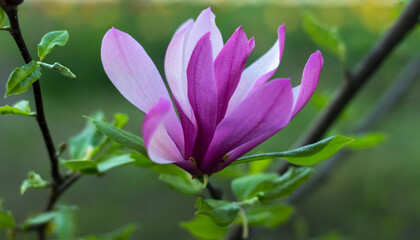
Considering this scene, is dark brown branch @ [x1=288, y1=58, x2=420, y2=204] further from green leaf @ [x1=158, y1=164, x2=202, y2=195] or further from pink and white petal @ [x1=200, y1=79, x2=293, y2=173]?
pink and white petal @ [x1=200, y1=79, x2=293, y2=173]

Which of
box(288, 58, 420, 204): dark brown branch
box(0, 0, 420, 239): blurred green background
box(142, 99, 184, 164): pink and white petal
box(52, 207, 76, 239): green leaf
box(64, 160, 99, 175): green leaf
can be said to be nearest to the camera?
box(142, 99, 184, 164): pink and white petal

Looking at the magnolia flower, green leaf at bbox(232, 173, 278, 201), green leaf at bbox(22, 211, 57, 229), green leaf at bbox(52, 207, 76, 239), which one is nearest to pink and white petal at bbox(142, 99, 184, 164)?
the magnolia flower

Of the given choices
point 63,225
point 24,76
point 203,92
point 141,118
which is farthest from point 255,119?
point 141,118

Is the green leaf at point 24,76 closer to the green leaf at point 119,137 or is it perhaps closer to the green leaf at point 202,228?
the green leaf at point 119,137

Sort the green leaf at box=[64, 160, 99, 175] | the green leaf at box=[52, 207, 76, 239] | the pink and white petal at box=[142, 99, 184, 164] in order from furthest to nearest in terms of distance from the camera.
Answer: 1. the green leaf at box=[52, 207, 76, 239]
2. the green leaf at box=[64, 160, 99, 175]
3. the pink and white petal at box=[142, 99, 184, 164]

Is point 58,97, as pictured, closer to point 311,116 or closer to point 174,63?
point 311,116

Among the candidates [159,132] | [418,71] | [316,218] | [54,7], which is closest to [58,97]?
[54,7]
